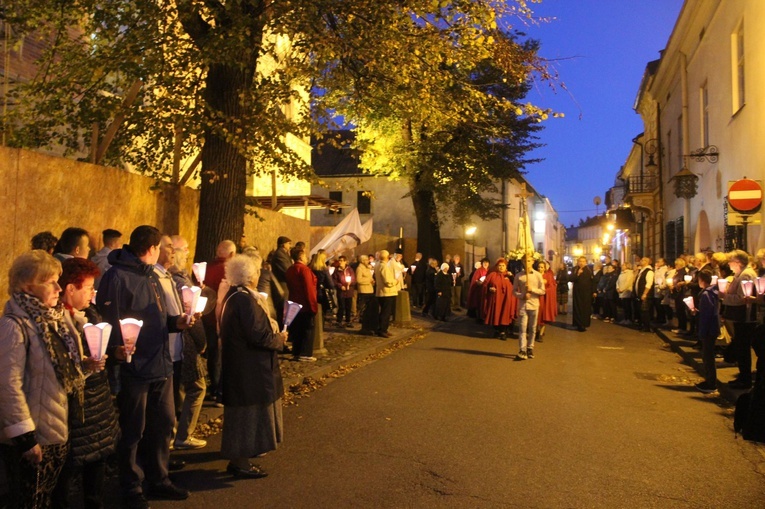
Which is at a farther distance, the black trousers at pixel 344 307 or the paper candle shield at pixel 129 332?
the black trousers at pixel 344 307

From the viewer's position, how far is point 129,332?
14.3 ft

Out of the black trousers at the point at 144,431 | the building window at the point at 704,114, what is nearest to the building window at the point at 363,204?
the building window at the point at 704,114

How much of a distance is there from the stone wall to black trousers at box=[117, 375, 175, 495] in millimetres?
3324

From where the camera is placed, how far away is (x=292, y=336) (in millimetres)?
11789

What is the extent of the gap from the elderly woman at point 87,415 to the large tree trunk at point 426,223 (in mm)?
24698

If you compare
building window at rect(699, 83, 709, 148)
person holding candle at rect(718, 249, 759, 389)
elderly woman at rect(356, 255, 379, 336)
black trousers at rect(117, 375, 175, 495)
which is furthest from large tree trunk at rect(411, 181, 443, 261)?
black trousers at rect(117, 375, 175, 495)

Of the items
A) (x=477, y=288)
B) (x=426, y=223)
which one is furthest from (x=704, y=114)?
(x=426, y=223)

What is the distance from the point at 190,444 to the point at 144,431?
5.00 ft

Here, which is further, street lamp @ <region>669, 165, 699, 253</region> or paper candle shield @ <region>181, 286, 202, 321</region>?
street lamp @ <region>669, 165, 699, 253</region>

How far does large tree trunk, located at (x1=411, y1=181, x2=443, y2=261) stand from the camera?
95.3ft

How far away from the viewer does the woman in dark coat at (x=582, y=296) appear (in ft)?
62.8

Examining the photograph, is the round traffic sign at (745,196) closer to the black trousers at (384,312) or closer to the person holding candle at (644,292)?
the person holding candle at (644,292)

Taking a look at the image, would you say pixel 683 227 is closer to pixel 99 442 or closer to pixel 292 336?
pixel 292 336

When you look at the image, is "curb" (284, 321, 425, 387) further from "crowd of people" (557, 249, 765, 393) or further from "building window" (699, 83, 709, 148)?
"building window" (699, 83, 709, 148)
